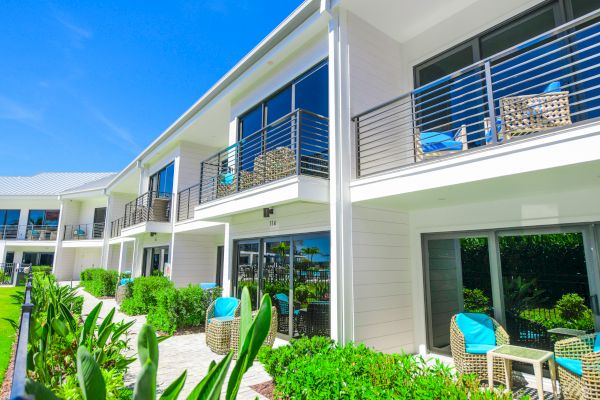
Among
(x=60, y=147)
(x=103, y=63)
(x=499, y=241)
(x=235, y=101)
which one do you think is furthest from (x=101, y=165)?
(x=499, y=241)

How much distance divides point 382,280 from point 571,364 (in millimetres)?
3145

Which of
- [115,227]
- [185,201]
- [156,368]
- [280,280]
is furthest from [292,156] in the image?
[115,227]

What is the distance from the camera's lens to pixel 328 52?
7.57 m

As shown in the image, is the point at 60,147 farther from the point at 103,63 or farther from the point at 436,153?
the point at 436,153

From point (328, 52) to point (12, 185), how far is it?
39130 mm

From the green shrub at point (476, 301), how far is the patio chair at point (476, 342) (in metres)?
0.42

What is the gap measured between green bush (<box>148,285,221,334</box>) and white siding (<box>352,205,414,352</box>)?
17.6 feet

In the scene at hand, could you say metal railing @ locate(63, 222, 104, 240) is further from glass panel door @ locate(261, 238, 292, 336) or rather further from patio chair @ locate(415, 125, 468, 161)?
patio chair @ locate(415, 125, 468, 161)

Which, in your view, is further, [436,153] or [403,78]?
[403,78]

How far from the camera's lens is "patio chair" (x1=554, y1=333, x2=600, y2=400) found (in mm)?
4109

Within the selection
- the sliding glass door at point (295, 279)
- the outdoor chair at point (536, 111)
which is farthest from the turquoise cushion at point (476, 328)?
the outdoor chair at point (536, 111)

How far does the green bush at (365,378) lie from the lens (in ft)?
10.1

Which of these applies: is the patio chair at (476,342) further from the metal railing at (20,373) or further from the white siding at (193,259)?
Result: the white siding at (193,259)

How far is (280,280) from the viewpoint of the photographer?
27.9 ft
